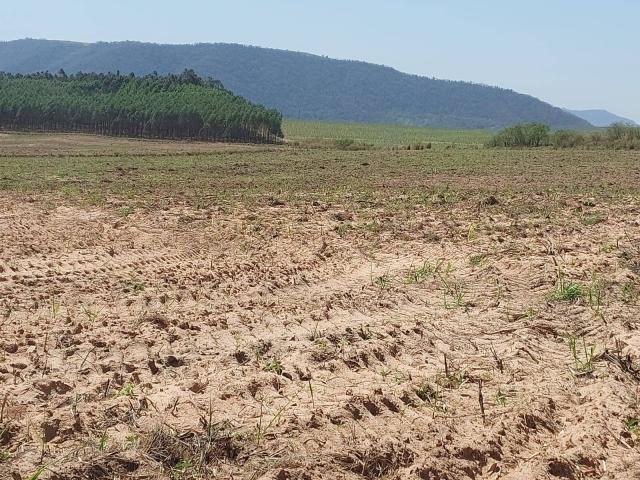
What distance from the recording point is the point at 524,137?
2359 inches

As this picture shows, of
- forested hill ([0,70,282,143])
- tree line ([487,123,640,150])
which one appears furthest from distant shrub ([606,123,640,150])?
forested hill ([0,70,282,143])

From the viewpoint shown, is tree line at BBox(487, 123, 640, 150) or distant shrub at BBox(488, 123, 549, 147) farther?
distant shrub at BBox(488, 123, 549, 147)

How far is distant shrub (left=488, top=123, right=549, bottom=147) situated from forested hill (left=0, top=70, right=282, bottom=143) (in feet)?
120

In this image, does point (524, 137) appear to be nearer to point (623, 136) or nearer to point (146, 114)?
point (623, 136)

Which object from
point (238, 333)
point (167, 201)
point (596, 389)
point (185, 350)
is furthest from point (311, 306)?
point (167, 201)

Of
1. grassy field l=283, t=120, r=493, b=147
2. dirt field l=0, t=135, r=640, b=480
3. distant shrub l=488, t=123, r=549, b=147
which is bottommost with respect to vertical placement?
dirt field l=0, t=135, r=640, b=480

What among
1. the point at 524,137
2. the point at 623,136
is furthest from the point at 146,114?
the point at 623,136

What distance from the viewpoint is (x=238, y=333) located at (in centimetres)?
693

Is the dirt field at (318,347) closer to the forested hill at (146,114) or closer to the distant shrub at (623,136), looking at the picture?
the distant shrub at (623,136)

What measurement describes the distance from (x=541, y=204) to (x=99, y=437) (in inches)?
564

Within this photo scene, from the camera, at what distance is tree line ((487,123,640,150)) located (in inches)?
2155

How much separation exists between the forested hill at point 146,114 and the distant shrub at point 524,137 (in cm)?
3668

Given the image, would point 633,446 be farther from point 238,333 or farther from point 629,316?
point 238,333

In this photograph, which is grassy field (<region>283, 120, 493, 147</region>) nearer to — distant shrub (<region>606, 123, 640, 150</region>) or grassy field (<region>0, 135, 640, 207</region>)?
distant shrub (<region>606, 123, 640, 150</region>)
